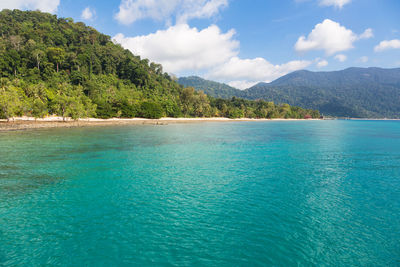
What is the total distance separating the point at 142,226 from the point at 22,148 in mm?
37033

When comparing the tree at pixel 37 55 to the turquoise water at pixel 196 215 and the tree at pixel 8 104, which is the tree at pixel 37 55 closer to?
the tree at pixel 8 104

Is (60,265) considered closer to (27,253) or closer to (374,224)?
(27,253)

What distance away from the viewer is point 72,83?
138875mm

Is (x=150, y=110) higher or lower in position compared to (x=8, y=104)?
higher

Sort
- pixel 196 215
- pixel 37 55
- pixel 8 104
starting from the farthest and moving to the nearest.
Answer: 1. pixel 37 55
2. pixel 8 104
3. pixel 196 215

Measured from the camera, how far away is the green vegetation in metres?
97.0

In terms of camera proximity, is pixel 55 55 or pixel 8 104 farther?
pixel 55 55

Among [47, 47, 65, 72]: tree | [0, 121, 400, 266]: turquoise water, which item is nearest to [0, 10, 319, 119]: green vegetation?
[47, 47, 65, 72]: tree

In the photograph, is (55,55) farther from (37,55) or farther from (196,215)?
(196,215)

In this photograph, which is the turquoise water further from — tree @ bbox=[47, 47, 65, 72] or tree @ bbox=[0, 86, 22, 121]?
tree @ bbox=[47, 47, 65, 72]

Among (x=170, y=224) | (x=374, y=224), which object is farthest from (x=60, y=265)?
(x=374, y=224)

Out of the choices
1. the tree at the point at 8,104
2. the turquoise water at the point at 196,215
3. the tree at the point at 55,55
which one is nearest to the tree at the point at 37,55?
the tree at the point at 55,55

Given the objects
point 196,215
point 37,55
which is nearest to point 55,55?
point 37,55

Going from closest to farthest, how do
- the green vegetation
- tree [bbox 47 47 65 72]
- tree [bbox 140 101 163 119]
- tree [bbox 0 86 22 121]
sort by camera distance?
tree [bbox 0 86 22 121] → the green vegetation → tree [bbox 140 101 163 119] → tree [bbox 47 47 65 72]
